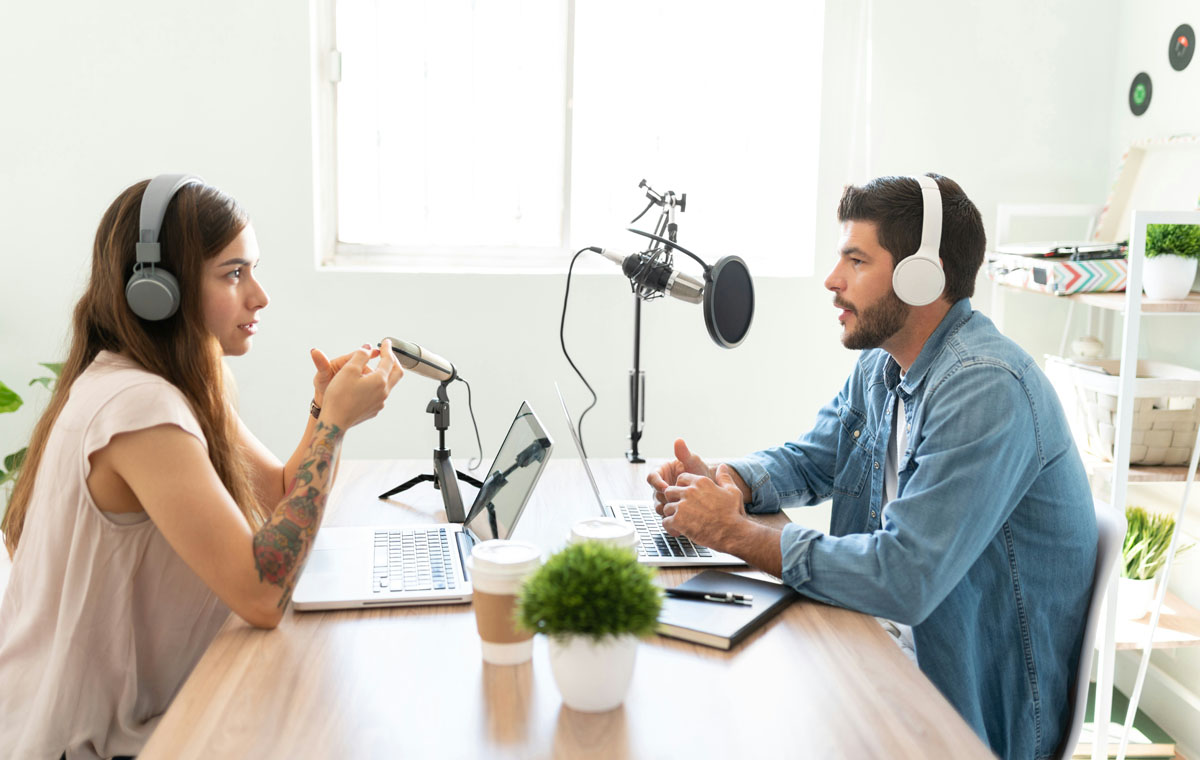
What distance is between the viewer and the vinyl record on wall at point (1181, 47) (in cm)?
250

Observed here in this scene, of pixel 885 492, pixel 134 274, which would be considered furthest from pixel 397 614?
pixel 885 492

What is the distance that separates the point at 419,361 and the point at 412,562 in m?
0.41

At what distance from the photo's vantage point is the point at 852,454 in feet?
5.76

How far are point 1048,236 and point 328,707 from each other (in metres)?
2.58

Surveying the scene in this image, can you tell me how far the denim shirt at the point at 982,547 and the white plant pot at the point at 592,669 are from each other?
40cm

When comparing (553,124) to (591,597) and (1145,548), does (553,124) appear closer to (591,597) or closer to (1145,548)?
(1145,548)

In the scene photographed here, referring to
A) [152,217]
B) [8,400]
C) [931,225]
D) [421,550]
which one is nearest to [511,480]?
[421,550]

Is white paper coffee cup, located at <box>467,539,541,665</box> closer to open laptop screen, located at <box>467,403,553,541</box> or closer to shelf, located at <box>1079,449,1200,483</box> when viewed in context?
open laptop screen, located at <box>467,403,553,541</box>

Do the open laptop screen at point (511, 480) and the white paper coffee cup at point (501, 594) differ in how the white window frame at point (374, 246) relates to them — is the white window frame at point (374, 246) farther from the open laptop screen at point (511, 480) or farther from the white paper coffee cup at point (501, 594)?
the white paper coffee cup at point (501, 594)

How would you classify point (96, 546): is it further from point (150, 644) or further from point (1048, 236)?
point (1048, 236)

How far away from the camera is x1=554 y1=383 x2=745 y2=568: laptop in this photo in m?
1.46

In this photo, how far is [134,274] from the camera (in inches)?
50.4

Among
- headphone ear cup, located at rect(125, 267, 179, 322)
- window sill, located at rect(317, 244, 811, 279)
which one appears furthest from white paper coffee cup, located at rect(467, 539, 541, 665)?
window sill, located at rect(317, 244, 811, 279)

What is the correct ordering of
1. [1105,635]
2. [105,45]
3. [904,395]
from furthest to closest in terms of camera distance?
1. [105,45]
2. [1105,635]
3. [904,395]
